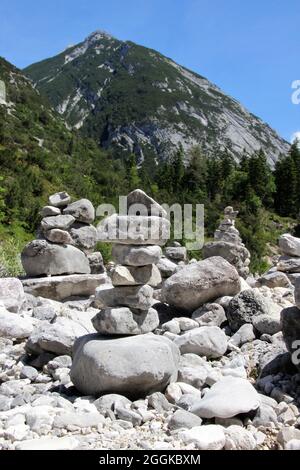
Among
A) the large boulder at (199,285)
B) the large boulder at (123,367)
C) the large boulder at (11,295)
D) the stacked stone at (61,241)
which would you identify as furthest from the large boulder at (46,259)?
the large boulder at (123,367)

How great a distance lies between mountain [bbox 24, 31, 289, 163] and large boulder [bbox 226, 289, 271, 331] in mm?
92302

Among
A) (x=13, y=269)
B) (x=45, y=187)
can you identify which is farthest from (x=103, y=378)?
(x=45, y=187)

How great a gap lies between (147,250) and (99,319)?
3.59 ft

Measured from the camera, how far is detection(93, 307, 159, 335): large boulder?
5.82 m

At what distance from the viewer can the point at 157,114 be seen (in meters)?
120

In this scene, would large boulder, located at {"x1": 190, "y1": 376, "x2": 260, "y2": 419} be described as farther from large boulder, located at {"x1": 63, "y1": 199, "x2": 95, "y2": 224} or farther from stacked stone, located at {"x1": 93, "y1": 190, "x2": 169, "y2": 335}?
large boulder, located at {"x1": 63, "y1": 199, "x2": 95, "y2": 224}

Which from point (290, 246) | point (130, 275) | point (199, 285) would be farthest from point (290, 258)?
point (130, 275)

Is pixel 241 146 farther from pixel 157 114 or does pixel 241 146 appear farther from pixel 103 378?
pixel 103 378

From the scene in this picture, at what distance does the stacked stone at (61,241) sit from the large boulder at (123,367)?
5.74m

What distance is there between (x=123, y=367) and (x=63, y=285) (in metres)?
5.99

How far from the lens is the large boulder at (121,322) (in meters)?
5.82

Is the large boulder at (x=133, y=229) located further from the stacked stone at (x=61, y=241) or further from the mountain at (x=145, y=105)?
the mountain at (x=145, y=105)

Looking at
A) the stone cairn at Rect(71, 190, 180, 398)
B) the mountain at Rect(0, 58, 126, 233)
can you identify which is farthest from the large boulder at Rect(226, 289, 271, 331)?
the mountain at Rect(0, 58, 126, 233)

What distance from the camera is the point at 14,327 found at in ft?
24.3
